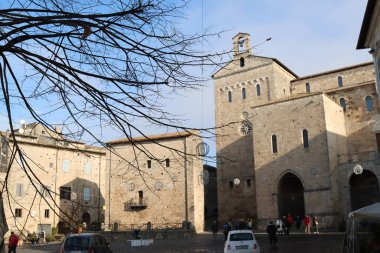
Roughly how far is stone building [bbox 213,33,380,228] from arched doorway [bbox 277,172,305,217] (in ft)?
0.28

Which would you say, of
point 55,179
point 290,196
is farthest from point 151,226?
point 290,196

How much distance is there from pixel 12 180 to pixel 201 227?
18.6 metres

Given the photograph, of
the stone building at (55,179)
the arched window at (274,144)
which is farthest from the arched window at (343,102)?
the stone building at (55,179)

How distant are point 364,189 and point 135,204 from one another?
20.5 metres

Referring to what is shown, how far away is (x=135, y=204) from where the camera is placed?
3969 centimetres

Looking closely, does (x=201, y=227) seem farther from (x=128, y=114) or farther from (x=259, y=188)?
(x=128, y=114)

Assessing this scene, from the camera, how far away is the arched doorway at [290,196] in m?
36.1

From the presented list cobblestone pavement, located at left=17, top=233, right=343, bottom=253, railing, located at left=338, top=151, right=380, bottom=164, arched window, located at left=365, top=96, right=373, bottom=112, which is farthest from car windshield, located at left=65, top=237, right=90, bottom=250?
arched window, located at left=365, top=96, right=373, bottom=112

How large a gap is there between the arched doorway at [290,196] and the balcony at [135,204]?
41.3 ft

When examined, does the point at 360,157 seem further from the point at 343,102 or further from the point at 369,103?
the point at 343,102

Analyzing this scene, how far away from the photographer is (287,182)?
3738cm

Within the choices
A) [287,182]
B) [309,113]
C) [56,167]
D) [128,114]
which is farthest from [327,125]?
[128,114]

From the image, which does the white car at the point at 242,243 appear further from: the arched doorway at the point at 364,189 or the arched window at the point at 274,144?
the arched window at the point at 274,144

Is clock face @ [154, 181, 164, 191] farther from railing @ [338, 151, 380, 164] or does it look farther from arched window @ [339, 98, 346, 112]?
arched window @ [339, 98, 346, 112]
